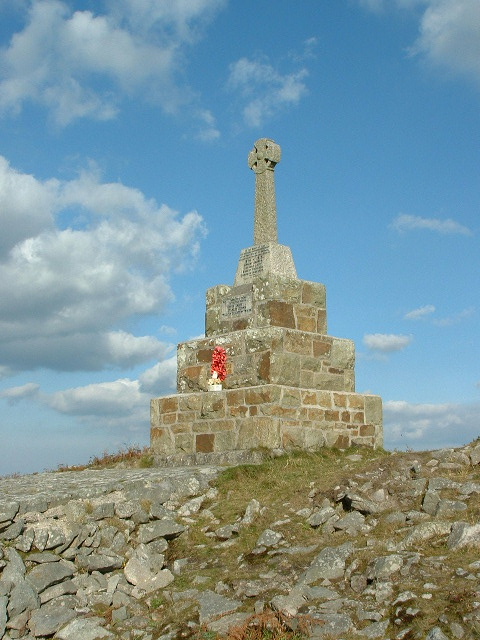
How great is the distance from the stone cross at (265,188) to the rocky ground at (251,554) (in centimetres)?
553

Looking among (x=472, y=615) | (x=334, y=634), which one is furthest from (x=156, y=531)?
(x=472, y=615)

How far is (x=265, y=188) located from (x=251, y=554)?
8.45 meters

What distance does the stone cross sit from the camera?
575 inches

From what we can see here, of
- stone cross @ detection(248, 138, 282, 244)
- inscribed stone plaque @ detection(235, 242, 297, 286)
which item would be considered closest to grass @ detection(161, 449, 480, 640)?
inscribed stone plaque @ detection(235, 242, 297, 286)

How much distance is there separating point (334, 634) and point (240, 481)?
442 cm

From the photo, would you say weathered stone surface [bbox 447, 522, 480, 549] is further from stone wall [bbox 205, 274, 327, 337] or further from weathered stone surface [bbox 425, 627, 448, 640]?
stone wall [bbox 205, 274, 327, 337]

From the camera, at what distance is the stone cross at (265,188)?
1461cm

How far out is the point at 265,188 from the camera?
14.8 m

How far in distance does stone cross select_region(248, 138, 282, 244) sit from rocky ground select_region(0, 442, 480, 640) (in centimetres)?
553

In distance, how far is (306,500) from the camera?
925 cm

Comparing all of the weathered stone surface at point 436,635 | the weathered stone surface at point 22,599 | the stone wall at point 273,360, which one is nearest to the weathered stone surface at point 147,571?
the weathered stone surface at point 22,599

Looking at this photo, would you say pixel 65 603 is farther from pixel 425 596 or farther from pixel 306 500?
pixel 425 596

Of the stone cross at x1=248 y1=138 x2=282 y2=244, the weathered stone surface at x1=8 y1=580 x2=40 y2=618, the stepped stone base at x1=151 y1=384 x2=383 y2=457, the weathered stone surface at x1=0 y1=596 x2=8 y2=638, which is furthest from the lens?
the stone cross at x1=248 y1=138 x2=282 y2=244

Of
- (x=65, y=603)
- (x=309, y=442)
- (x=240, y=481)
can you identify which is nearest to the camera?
(x=65, y=603)
